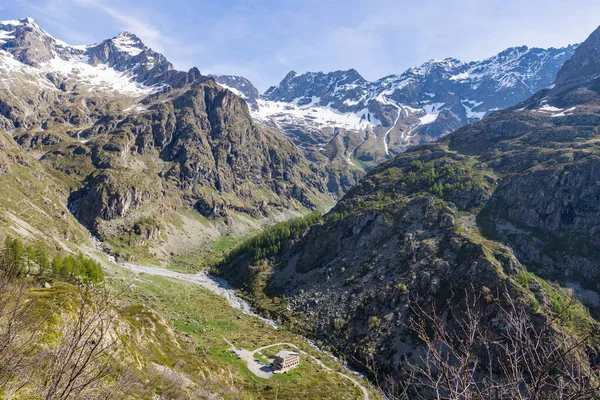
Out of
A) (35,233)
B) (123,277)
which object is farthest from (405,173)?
(35,233)

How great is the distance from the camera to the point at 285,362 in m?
64.8

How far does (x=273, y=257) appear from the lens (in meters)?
139

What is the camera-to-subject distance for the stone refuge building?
64.6m

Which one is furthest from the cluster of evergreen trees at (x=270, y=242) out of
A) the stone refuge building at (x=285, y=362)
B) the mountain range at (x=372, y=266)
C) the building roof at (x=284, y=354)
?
the stone refuge building at (x=285, y=362)

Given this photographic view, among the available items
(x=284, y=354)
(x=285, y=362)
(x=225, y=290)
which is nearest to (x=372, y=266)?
(x=284, y=354)

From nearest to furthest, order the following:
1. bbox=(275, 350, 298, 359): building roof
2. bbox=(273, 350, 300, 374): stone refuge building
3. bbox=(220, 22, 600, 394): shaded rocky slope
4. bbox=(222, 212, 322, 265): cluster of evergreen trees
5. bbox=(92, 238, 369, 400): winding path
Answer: bbox=(273, 350, 300, 374): stone refuge building, bbox=(92, 238, 369, 400): winding path, bbox=(275, 350, 298, 359): building roof, bbox=(220, 22, 600, 394): shaded rocky slope, bbox=(222, 212, 322, 265): cluster of evergreen trees

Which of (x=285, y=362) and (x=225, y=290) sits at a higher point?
(x=285, y=362)

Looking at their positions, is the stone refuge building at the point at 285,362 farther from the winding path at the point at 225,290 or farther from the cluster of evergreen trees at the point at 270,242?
the cluster of evergreen trees at the point at 270,242

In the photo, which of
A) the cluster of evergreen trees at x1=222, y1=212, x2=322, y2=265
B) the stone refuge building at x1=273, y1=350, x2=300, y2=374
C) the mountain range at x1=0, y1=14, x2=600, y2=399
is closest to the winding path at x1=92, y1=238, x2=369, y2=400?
the mountain range at x1=0, y1=14, x2=600, y2=399

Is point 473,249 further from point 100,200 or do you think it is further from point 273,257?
point 100,200

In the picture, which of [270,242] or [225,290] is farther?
[270,242]

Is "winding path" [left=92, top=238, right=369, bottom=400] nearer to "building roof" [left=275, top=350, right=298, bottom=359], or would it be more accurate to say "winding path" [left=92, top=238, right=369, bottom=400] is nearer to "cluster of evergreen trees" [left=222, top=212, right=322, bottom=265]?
"building roof" [left=275, top=350, right=298, bottom=359]

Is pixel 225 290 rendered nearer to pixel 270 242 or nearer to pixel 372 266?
pixel 270 242

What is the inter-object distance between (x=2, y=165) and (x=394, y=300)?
195 meters
